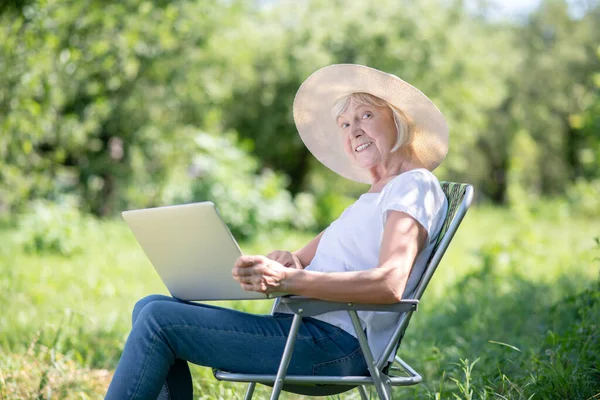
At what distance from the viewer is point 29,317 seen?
5.21 metres

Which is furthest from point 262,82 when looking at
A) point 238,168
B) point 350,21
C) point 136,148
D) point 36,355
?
point 36,355

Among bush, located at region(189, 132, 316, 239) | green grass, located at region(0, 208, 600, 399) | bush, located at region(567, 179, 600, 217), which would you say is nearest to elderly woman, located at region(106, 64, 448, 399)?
green grass, located at region(0, 208, 600, 399)

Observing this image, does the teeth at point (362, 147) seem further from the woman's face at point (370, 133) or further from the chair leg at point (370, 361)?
the chair leg at point (370, 361)

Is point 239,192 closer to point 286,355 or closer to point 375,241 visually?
point 375,241

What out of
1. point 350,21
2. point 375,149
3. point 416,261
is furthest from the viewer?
point 350,21

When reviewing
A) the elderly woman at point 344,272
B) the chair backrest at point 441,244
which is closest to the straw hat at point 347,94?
the elderly woman at point 344,272

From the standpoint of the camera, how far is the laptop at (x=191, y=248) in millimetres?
2145

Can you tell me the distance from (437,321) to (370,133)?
9.84 ft

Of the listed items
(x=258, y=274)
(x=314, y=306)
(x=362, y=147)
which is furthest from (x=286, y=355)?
(x=362, y=147)

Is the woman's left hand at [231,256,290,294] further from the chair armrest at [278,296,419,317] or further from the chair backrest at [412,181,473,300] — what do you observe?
the chair backrest at [412,181,473,300]

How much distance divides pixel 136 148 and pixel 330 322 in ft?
40.1

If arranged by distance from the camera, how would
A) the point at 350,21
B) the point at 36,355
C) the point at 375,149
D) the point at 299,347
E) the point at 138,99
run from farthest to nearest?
the point at 350,21 < the point at 138,99 < the point at 36,355 < the point at 375,149 < the point at 299,347

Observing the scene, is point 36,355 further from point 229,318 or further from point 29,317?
point 229,318

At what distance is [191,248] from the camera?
2277 mm
